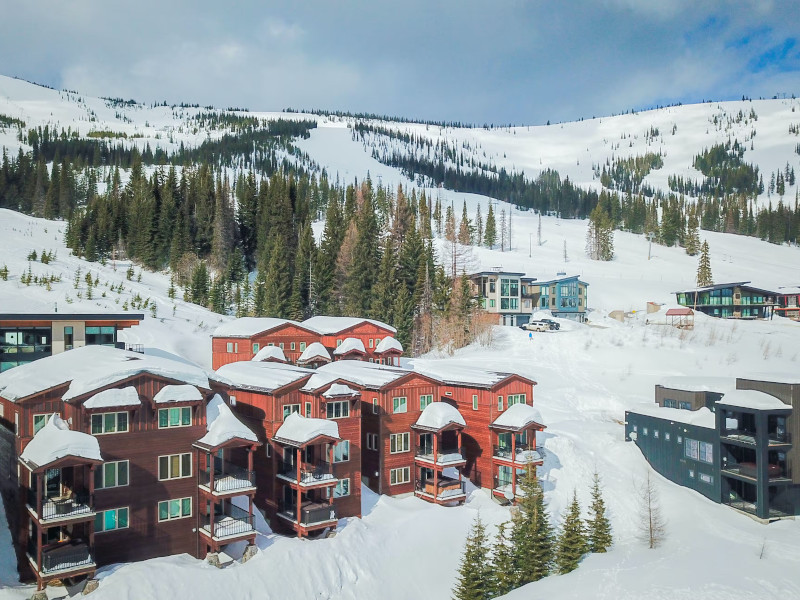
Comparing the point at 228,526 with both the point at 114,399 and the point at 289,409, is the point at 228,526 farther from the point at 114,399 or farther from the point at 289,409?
the point at 114,399

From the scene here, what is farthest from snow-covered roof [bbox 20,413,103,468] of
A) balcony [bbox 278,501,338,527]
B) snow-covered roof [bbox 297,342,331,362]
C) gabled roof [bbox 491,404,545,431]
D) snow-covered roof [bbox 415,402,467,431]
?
snow-covered roof [bbox 297,342,331,362]

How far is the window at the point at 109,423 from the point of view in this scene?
2098 centimetres

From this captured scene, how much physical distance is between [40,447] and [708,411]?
1284 inches

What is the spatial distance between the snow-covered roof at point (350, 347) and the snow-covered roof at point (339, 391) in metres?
15.5

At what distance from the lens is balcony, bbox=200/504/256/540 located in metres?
21.9

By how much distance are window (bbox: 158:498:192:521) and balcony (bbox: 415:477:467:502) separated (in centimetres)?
1152

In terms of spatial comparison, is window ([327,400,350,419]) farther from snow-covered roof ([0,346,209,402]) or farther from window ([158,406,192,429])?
window ([158,406,192,429])

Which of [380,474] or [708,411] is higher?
[708,411]

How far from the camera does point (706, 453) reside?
32.0 metres

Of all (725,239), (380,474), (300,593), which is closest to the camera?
(300,593)

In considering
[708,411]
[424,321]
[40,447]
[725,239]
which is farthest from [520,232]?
[40,447]

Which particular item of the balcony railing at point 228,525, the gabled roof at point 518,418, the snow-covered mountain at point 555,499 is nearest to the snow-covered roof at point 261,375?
the balcony railing at point 228,525

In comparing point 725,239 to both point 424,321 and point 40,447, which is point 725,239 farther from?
point 40,447

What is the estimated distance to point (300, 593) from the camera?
21578 millimetres
